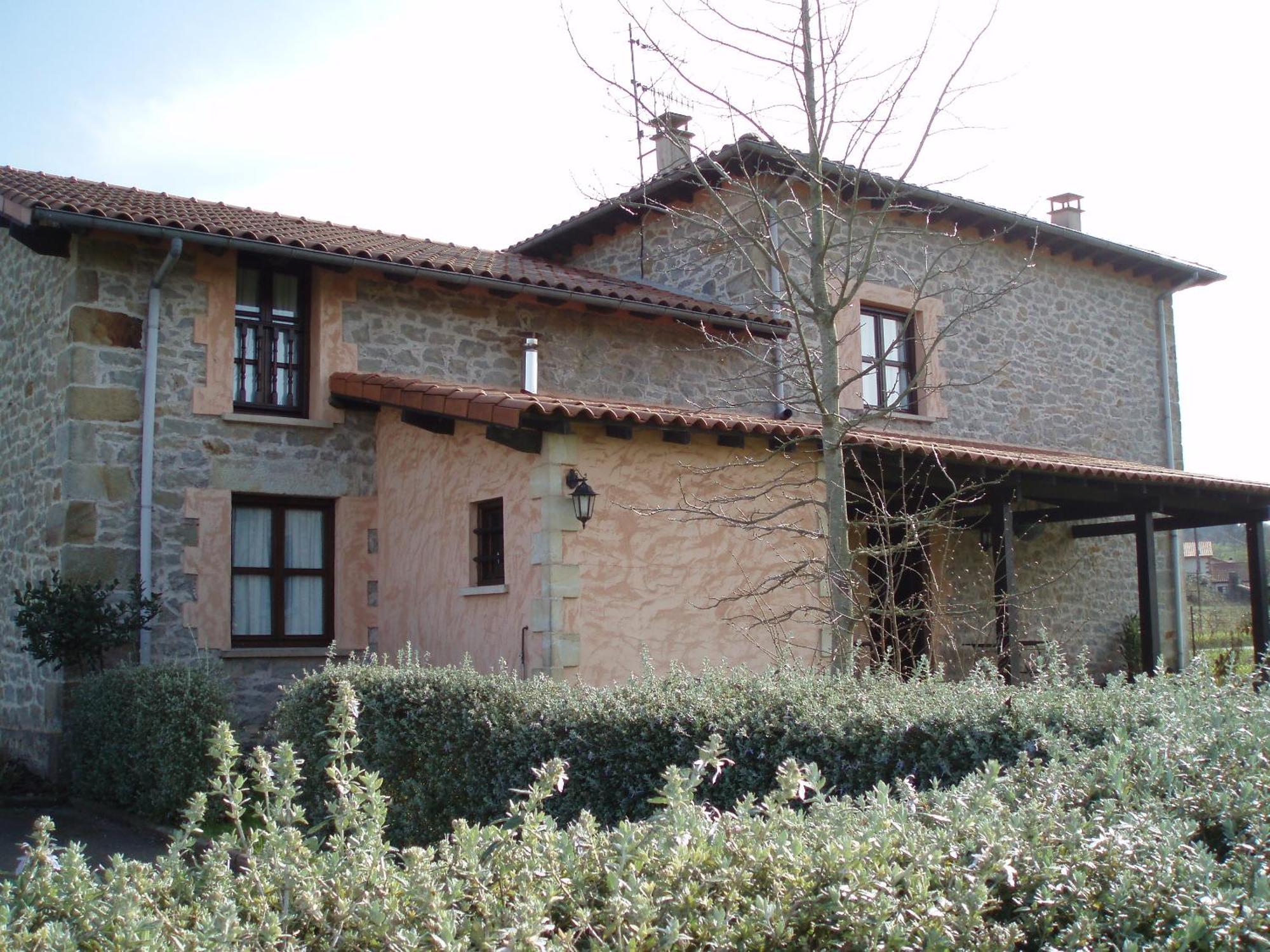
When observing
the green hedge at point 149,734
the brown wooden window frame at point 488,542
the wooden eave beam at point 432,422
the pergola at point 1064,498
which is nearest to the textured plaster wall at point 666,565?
the brown wooden window frame at point 488,542

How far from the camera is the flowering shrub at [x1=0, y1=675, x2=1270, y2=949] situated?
2.34m

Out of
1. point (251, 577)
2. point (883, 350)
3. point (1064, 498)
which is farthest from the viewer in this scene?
point (883, 350)

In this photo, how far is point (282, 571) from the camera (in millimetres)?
10797

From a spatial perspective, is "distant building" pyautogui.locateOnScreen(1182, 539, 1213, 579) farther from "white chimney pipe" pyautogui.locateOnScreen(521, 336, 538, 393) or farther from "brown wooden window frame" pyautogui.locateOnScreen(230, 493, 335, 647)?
"brown wooden window frame" pyautogui.locateOnScreen(230, 493, 335, 647)

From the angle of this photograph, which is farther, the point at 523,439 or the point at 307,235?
the point at 307,235

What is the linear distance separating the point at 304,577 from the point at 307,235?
3068 mm

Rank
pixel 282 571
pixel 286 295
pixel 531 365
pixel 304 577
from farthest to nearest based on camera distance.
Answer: pixel 531 365
pixel 286 295
pixel 304 577
pixel 282 571

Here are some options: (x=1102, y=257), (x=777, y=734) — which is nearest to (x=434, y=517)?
(x=777, y=734)

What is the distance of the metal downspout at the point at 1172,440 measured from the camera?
16516 millimetres

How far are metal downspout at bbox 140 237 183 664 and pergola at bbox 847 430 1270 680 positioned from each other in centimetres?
568

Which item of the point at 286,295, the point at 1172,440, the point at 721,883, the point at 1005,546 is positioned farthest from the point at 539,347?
the point at 1172,440

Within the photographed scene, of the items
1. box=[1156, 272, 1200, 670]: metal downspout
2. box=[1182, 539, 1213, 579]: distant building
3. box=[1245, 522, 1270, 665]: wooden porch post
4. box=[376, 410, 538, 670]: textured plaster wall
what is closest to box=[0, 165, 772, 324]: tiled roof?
box=[376, 410, 538, 670]: textured plaster wall

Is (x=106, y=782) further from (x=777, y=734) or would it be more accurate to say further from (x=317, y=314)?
(x=777, y=734)

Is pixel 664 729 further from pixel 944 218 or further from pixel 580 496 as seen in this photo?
pixel 944 218
